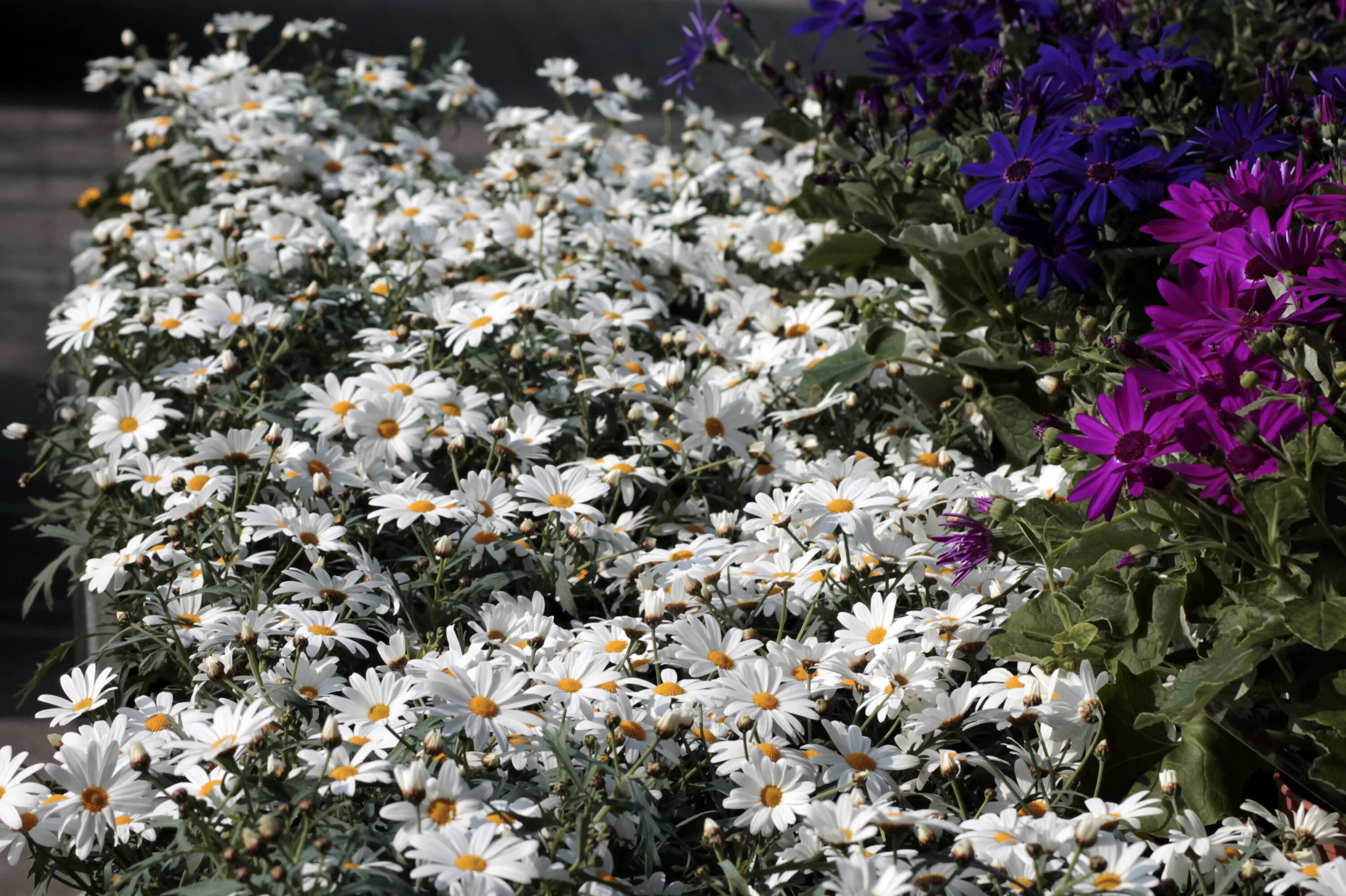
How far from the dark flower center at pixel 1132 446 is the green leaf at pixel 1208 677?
9.2 inches

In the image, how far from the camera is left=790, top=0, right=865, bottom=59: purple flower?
2.41m

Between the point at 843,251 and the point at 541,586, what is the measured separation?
1.09 meters

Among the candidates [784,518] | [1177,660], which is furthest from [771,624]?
[1177,660]

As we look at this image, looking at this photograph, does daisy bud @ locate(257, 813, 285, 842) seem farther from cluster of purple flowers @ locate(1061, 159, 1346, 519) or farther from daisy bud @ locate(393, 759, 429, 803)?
cluster of purple flowers @ locate(1061, 159, 1346, 519)

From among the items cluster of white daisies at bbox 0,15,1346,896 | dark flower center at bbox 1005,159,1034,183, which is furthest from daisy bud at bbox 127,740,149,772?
dark flower center at bbox 1005,159,1034,183

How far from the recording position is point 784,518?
5.74ft

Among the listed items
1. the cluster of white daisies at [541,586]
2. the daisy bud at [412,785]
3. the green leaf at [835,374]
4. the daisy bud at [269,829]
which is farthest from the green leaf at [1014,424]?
the daisy bud at [269,829]

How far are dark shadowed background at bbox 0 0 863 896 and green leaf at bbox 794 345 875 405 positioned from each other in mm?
3264

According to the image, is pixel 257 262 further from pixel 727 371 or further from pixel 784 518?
pixel 784 518

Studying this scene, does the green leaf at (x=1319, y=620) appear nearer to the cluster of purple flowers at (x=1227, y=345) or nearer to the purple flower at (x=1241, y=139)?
the cluster of purple flowers at (x=1227, y=345)

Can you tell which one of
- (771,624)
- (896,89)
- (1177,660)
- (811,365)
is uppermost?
(896,89)

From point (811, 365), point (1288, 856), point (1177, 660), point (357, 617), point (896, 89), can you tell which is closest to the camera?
point (1288, 856)

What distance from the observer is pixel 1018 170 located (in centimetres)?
180

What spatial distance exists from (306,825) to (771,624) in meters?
0.82
